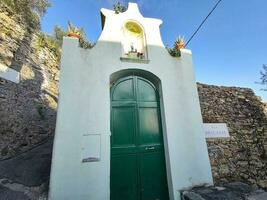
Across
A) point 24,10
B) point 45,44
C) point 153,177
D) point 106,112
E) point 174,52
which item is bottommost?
point 153,177

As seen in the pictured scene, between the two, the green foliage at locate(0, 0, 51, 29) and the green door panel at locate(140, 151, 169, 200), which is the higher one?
the green foliage at locate(0, 0, 51, 29)

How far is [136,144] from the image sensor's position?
13.3ft

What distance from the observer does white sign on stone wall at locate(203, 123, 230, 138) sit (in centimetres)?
540

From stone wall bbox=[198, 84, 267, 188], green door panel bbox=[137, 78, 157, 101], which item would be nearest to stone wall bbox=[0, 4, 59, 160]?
green door panel bbox=[137, 78, 157, 101]

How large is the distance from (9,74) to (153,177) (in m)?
6.16

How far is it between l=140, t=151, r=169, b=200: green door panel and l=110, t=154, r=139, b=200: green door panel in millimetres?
188

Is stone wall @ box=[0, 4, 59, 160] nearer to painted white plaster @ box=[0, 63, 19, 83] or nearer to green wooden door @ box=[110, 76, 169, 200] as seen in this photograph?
painted white plaster @ box=[0, 63, 19, 83]

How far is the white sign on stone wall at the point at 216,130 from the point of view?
5.40 metres

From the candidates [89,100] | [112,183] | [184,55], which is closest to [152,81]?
[184,55]

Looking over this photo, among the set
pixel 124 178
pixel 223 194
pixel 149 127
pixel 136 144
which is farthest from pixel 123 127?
pixel 223 194

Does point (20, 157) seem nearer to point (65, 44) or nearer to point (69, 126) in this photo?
point (69, 126)

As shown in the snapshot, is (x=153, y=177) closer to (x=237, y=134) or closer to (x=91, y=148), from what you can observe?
(x=91, y=148)

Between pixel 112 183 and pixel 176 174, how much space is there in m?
1.46

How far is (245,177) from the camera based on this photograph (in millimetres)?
5246
